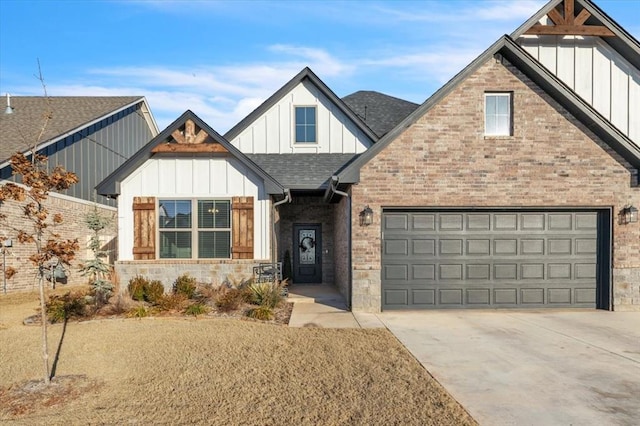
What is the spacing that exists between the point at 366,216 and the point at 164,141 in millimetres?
6471

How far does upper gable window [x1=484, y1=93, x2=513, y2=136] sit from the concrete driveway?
4.67 metres

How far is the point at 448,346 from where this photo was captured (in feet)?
26.0

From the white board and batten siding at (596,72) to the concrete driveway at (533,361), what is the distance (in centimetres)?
891

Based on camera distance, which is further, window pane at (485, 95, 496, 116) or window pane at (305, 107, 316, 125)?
window pane at (305, 107, 316, 125)

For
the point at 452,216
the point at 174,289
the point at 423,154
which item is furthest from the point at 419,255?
the point at 174,289

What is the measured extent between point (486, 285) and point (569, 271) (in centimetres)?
224

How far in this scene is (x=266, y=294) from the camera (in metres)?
11.5

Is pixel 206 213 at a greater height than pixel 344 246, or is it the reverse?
pixel 206 213

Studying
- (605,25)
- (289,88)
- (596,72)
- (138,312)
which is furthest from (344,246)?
(605,25)

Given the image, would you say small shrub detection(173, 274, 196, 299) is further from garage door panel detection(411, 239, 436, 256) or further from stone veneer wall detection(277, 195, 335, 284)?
garage door panel detection(411, 239, 436, 256)

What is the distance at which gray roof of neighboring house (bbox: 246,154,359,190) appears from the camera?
14.0 m

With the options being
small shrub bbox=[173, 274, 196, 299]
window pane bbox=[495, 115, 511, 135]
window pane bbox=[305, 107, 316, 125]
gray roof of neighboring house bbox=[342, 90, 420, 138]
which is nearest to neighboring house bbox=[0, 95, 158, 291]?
small shrub bbox=[173, 274, 196, 299]

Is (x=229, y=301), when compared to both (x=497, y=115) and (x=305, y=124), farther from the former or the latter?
(x=497, y=115)

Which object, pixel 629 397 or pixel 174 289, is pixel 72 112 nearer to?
pixel 174 289
